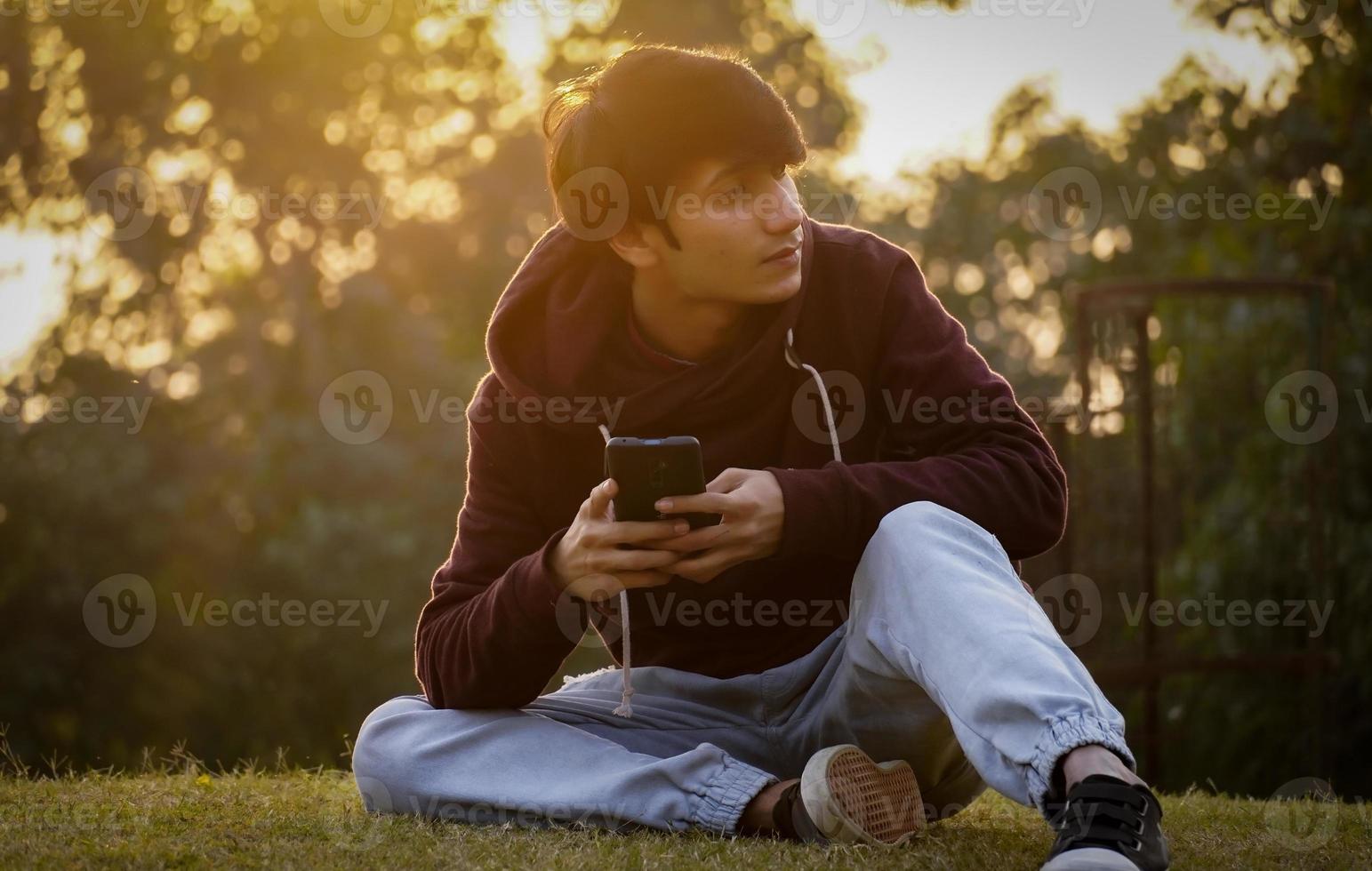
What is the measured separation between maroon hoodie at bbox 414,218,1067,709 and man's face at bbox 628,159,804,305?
0.11 meters

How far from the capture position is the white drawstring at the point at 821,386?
9.33ft

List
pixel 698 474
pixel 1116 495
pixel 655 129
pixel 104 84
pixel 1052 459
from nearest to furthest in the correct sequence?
pixel 698 474 → pixel 1052 459 → pixel 655 129 → pixel 1116 495 → pixel 104 84

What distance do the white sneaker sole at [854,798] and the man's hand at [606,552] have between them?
0.43 meters

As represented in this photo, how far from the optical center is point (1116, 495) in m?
7.57

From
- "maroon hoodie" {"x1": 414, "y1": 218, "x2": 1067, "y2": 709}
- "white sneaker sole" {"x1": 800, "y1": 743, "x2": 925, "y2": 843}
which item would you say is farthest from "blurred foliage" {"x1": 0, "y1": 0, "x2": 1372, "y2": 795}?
"white sneaker sole" {"x1": 800, "y1": 743, "x2": 925, "y2": 843}

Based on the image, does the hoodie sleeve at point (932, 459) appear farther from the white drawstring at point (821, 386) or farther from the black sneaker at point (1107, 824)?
the black sneaker at point (1107, 824)

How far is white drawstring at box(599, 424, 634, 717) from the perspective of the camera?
2.88 m

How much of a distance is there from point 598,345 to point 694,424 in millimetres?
280

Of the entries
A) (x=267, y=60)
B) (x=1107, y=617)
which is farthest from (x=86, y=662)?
(x=1107, y=617)

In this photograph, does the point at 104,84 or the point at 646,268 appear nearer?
the point at 646,268

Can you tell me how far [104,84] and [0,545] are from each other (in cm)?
516

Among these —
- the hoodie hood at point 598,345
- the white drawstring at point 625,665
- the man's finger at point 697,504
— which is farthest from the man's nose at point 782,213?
the man's finger at point 697,504

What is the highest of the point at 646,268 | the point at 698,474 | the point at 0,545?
the point at 646,268

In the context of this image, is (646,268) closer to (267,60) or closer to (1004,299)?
(267,60)
